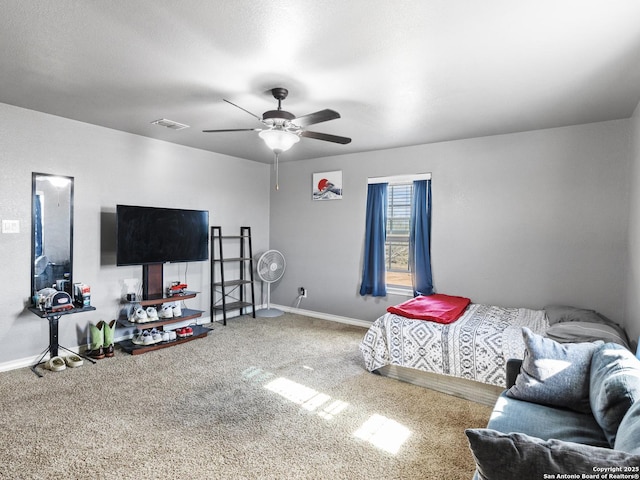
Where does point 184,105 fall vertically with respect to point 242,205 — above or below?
above

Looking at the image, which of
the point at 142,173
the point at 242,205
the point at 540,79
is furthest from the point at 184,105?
the point at 540,79

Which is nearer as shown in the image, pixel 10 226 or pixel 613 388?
pixel 613 388

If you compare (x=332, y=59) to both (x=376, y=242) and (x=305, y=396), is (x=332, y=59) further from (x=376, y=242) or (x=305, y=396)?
(x=376, y=242)

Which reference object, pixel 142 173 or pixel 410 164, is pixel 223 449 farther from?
pixel 410 164

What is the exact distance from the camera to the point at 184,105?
10.8 ft

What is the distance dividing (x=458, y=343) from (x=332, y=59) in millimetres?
2432

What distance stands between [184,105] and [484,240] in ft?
11.7

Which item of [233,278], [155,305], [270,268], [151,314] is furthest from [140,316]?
[270,268]

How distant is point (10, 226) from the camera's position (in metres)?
3.42

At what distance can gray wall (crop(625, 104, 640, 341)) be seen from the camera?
9.49ft

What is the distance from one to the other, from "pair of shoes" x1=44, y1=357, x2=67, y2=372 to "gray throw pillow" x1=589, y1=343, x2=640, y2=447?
418 cm

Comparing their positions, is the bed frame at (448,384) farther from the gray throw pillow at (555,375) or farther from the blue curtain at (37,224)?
the blue curtain at (37,224)

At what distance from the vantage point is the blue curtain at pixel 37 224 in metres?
3.57

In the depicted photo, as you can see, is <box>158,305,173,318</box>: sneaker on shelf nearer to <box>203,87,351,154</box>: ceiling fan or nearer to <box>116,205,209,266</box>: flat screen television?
<box>116,205,209,266</box>: flat screen television
